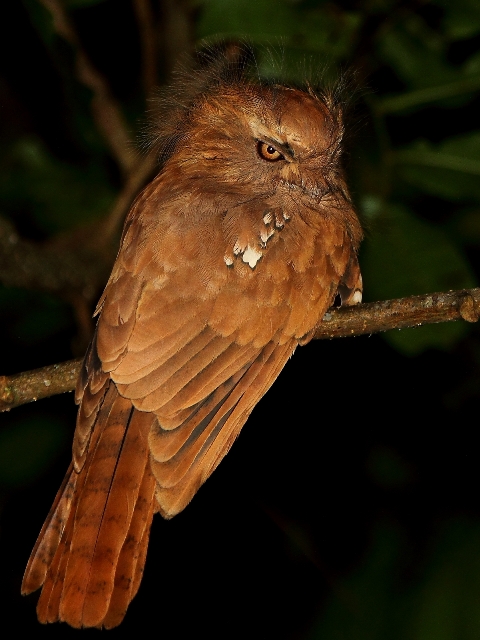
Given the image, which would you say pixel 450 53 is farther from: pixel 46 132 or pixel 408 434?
pixel 46 132

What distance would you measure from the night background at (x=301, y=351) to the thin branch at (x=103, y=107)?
2 centimetres

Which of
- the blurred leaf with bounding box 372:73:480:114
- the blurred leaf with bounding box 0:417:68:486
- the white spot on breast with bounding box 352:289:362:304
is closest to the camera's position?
the white spot on breast with bounding box 352:289:362:304

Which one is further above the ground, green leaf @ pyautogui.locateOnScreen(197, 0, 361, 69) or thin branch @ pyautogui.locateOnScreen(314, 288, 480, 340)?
green leaf @ pyautogui.locateOnScreen(197, 0, 361, 69)

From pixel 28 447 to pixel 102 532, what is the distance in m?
1.73

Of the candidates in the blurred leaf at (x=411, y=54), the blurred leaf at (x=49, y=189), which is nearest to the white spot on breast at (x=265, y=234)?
the blurred leaf at (x=411, y=54)

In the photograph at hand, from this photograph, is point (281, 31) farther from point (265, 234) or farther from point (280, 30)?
point (265, 234)

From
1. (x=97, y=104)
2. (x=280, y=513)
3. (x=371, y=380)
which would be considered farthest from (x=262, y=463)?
(x=97, y=104)

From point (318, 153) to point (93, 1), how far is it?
151 cm

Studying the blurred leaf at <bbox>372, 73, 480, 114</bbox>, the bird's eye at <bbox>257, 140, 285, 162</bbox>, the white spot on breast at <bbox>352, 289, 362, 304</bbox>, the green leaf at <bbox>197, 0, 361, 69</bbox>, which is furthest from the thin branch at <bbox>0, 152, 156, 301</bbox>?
the white spot on breast at <bbox>352, 289, 362, 304</bbox>

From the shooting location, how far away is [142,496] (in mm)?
2734

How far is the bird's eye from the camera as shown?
3025 mm

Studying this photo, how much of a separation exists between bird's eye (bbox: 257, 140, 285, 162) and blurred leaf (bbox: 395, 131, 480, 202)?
110 cm

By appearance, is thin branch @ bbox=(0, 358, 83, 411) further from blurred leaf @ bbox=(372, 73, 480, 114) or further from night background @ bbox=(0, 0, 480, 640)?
blurred leaf @ bbox=(372, 73, 480, 114)

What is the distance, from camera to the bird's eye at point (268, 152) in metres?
3.03
